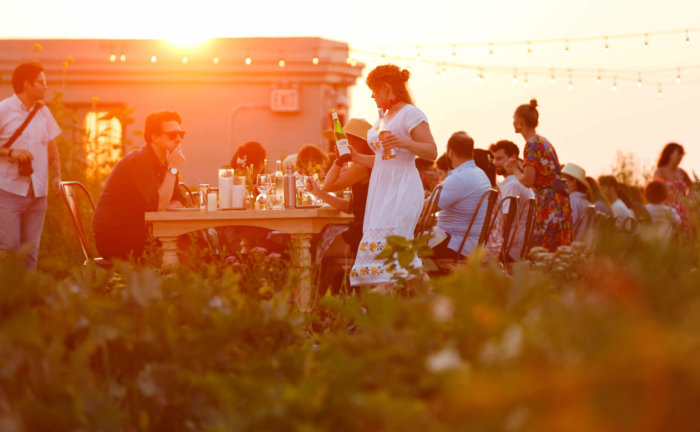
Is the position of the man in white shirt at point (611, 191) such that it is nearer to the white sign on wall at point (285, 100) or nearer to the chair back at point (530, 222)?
the chair back at point (530, 222)

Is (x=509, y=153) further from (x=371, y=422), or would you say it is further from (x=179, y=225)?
(x=371, y=422)

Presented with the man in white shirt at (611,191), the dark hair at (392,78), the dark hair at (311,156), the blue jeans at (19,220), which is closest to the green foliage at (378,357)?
the dark hair at (392,78)

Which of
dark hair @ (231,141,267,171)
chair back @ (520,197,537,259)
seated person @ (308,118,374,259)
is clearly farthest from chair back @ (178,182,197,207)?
chair back @ (520,197,537,259)

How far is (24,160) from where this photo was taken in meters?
6.70

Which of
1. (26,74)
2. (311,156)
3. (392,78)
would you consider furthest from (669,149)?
(26,74)

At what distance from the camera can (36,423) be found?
117 cm

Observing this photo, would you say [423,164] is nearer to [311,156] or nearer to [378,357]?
[311,156]

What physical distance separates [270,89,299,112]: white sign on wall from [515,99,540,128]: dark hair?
11.2m

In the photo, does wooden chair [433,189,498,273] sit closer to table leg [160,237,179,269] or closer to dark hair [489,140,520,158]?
table leg [160,237,179,269]

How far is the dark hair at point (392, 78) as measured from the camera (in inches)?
200

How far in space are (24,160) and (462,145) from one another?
2958 millimetres

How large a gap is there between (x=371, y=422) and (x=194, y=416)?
0.37m

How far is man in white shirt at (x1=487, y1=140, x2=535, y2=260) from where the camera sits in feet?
22.5

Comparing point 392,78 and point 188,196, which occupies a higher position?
point 392,78
